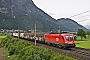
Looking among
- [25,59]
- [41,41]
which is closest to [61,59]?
[25,59]

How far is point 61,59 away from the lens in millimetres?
14383

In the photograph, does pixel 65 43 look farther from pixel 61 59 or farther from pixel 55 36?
pixel 61 59

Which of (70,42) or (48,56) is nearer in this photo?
(48,56)

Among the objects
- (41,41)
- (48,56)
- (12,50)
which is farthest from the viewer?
(41,41)

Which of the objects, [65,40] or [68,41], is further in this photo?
[68,41]

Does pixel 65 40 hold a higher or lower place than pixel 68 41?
higher

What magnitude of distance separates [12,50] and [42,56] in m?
17.2

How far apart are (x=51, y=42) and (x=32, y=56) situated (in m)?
31.4

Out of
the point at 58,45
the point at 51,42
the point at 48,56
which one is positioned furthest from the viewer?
the point at 51,42

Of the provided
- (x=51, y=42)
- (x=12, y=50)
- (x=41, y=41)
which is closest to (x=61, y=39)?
(x=51, y=42)

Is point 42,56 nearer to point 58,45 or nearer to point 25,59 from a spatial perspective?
point 25,59

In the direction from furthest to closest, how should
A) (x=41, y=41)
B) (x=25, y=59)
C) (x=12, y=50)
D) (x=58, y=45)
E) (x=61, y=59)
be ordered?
(x=41, y=41) < (x=58, y=45) < (x=12, y=50) < (x=25, y=59) < (x=61, y=59)

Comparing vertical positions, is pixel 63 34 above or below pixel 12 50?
above

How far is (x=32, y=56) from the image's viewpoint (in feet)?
57.4
